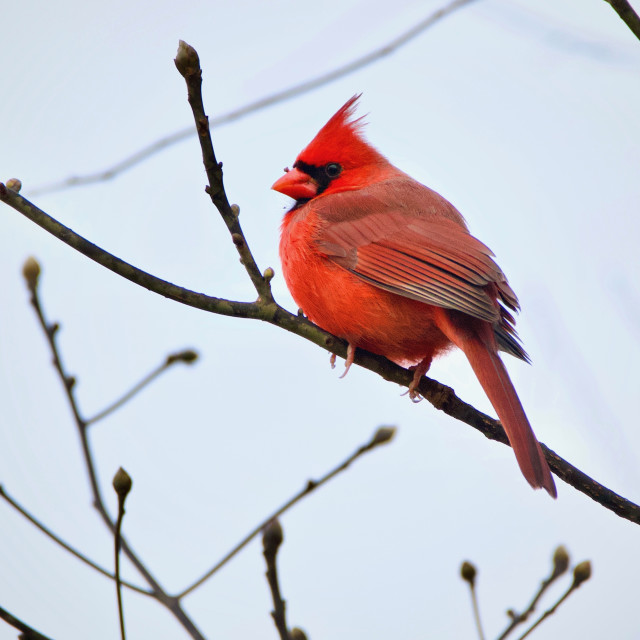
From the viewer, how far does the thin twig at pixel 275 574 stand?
4.18 feet

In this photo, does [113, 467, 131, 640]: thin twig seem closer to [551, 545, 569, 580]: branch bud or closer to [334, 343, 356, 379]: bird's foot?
[551, 545, 569, 580]: branch bud

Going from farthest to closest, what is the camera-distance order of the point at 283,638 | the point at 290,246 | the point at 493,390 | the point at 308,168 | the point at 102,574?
the point at 308,168
the point at 290,246
the point at 493,390
the point at 102,574
the point at 283,638

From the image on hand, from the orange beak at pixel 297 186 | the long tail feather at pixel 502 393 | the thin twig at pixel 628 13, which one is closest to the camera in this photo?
the thin twig at pixel 628 13

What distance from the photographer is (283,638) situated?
4.16 ft

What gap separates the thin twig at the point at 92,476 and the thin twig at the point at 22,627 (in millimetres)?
176

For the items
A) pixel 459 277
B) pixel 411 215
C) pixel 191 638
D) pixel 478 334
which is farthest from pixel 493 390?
pixel 191 638

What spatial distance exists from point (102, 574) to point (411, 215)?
7.24 ft

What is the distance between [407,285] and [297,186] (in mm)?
1009

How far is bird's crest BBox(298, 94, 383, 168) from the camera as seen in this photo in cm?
389

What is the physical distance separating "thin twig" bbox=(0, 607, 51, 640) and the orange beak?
2.58 meters

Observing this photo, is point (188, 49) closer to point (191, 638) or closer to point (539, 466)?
point (191, 638)

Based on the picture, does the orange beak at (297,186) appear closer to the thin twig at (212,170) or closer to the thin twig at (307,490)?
the thin twig at (212,170)

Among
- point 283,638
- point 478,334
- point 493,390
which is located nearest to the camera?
point 283,638

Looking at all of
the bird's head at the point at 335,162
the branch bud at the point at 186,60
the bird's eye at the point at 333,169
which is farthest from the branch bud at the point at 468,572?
the bird's eye at the point at 333,169
